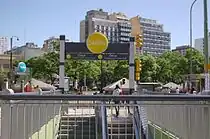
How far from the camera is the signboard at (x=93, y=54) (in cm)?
2658

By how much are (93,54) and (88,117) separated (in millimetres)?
18885

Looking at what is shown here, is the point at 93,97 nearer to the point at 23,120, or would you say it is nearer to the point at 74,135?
the point at 23,120

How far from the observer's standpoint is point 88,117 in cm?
792

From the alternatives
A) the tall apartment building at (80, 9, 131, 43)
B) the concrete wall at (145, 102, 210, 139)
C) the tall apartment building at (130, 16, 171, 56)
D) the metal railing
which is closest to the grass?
the metal railing

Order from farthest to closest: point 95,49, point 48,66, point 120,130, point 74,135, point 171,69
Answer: point 171,69, point 48,66, point 95,49, point 120,130, point 74,135

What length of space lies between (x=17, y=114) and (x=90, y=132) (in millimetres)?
2170

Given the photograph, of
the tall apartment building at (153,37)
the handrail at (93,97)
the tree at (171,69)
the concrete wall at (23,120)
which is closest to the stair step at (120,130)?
the concrete wall at (23,120)

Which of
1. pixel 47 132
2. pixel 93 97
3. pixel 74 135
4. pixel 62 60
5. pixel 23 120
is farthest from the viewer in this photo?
pixel 62 60

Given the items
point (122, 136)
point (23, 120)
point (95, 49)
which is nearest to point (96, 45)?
point (95, 49)

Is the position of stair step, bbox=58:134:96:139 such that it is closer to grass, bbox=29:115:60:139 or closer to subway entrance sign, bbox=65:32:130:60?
grass, bbox=29:115:60:139

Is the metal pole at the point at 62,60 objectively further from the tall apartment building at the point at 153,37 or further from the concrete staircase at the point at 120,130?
the tall apartment building at the point at 153,37

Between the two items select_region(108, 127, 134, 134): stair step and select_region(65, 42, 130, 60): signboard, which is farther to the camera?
select_region(65, 42, 130, 60): signboard

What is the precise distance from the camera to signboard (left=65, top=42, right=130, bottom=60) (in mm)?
26578

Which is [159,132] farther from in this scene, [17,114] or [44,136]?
[17,114]
